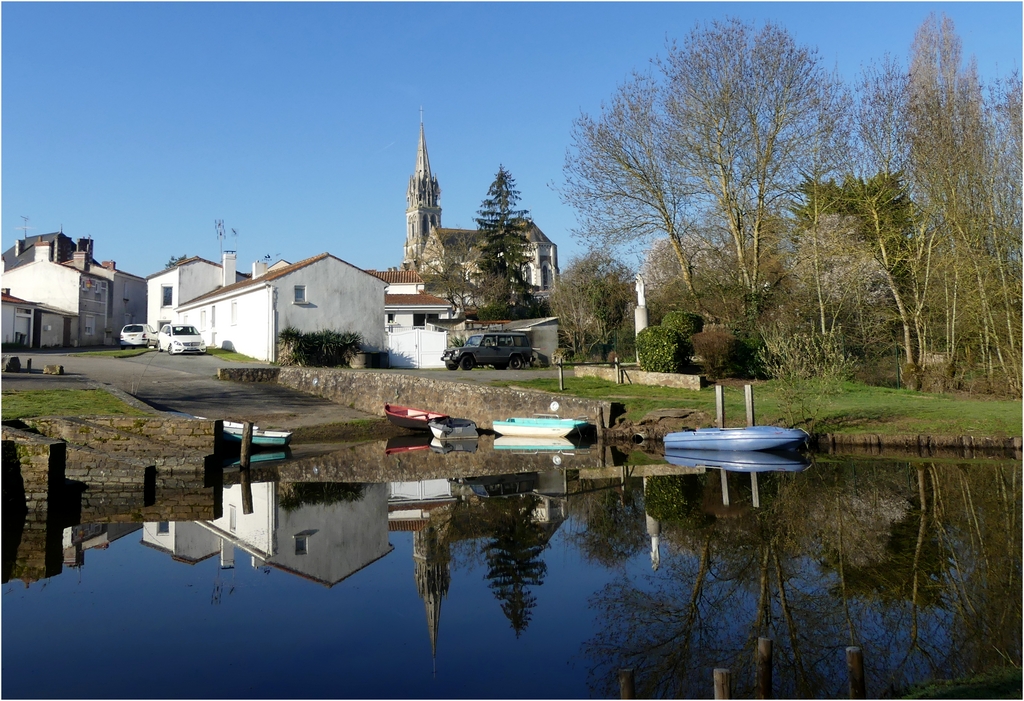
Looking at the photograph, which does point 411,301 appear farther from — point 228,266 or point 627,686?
point 627,686

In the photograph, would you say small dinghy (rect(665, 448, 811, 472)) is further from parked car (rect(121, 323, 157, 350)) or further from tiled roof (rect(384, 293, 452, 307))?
parked car (rect(121, 323, 157, 350))

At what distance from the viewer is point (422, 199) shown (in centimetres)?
14400

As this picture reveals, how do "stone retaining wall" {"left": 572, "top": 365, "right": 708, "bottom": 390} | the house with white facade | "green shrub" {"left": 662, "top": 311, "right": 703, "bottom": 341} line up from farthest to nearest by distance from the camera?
1. the house with white facade
2. "green shrub" {"left": 662, "top": 311, "right": 703, "bottom": 341}
3. "stone retaining wall" {"left": 572, "top": 365, "right": 708, "bottom": 390}

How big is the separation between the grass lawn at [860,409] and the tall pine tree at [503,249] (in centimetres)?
3082

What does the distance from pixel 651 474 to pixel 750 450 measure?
12.6ft

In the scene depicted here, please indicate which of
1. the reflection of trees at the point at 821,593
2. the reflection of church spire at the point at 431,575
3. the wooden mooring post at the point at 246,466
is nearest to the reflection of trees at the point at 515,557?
the reflection of church spire at the point at 431,575

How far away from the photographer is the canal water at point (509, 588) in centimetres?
746

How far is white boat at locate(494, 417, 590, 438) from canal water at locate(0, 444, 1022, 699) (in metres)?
8.15

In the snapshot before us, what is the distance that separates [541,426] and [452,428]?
2709mm

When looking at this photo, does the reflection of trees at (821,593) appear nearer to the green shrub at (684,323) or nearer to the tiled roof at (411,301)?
the green shrub at (684,323)

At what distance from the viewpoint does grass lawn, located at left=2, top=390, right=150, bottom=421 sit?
1912 centimetres

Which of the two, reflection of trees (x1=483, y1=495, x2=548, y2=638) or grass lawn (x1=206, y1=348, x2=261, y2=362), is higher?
grass lawn (x1=206, y1=348, x2=261, y2=362)

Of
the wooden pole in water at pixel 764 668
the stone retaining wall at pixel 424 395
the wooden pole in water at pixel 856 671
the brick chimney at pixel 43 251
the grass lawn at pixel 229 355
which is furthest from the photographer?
the brick chimney at pixel 43 251

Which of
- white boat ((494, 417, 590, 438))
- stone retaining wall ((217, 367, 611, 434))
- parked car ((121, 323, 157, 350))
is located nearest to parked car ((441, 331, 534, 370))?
stone retaining wall ((217, 367, 611, 434))
